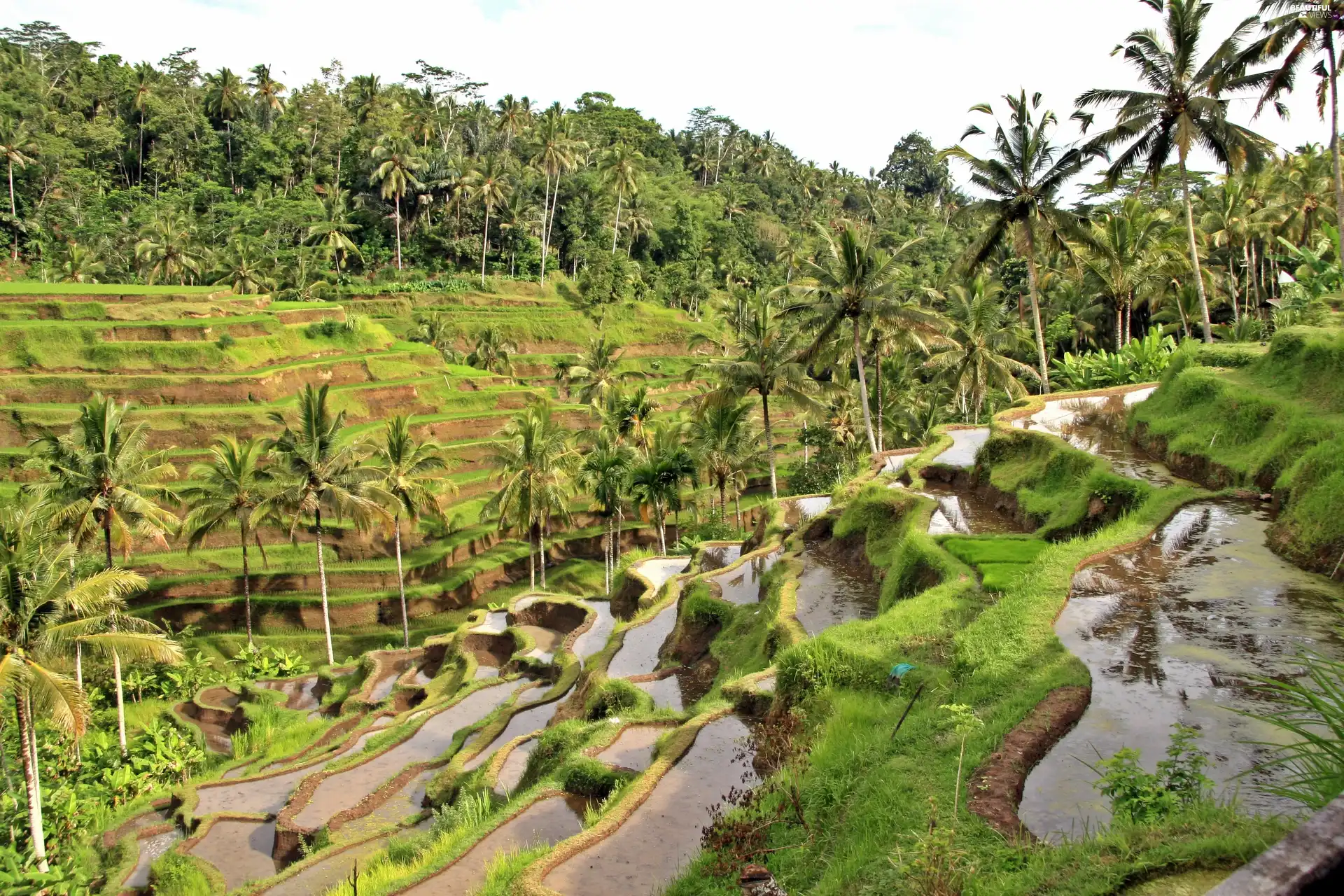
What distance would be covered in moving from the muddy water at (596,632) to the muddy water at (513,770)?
19.9 ft

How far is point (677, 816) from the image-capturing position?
11367mm

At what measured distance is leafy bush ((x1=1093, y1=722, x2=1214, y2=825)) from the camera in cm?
694

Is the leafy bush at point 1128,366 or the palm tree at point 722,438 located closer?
the leafy bush at point 1128,366

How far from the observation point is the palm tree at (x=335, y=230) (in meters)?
70.6

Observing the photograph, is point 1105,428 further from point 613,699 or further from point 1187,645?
point 613,699

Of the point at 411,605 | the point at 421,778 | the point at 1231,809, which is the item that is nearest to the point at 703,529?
the point at 411,605

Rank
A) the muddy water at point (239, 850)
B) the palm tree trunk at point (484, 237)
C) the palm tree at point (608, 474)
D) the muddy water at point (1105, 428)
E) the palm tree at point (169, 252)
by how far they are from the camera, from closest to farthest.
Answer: the muddy water at point (239, 850)
the muddy water at point (1105, 428)
the palm tree at point (608, 474)
the palm tree at point (169, 252)
the palm tree trunk at point (484, 237)

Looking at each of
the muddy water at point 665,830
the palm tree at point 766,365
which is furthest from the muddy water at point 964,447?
the muddy water at point 665,830

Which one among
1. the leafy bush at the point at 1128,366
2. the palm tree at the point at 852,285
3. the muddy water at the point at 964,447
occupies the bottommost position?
the muddy water at the point at 964,447

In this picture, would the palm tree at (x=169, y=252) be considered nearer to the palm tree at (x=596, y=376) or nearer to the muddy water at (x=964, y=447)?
the palm tree at (x=596, y=376)

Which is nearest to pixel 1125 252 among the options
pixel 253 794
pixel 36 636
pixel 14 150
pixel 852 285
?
Answer: pixel 852 285

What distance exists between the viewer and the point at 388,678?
30766 millimetres

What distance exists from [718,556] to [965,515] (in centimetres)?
986

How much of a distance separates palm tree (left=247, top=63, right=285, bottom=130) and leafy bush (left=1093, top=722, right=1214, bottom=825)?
316ft
